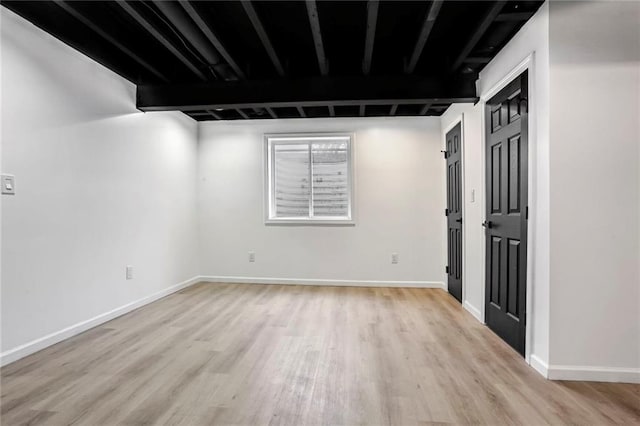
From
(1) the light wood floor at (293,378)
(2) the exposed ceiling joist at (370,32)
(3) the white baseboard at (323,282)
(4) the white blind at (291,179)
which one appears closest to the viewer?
(1) the light wood floor at (293,378)

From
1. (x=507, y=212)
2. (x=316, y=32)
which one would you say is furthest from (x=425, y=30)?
(x=507, y=212)

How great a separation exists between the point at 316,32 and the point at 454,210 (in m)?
2.67

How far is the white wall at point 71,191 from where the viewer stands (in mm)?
2299

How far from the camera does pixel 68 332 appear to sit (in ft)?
8.89

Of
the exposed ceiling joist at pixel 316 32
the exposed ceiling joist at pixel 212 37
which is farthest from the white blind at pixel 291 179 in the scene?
the exposed ceiling joist at pixel 316 32

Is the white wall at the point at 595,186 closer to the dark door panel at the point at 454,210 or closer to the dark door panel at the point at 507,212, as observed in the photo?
the dark door panel at the point at 507,212

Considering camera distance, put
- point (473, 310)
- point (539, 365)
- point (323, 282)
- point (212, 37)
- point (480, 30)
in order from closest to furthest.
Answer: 1. point (539, 365)
2. point (480, 30)
3. point (212, 37)
4. point (473, 310)
5. point (323, 282)

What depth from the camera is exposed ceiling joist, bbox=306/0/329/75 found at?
2.14 metres

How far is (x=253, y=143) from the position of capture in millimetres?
4852

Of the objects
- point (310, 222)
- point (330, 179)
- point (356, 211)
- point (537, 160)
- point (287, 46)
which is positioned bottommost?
point (310, 222)

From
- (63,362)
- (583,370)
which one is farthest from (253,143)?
(583,370)

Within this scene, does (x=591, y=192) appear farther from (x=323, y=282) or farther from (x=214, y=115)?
(x=214, y=115)

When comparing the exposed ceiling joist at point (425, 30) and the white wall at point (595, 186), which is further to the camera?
the exposed ceiling joist at point (425, 30)

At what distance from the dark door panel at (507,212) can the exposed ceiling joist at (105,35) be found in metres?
3.18
